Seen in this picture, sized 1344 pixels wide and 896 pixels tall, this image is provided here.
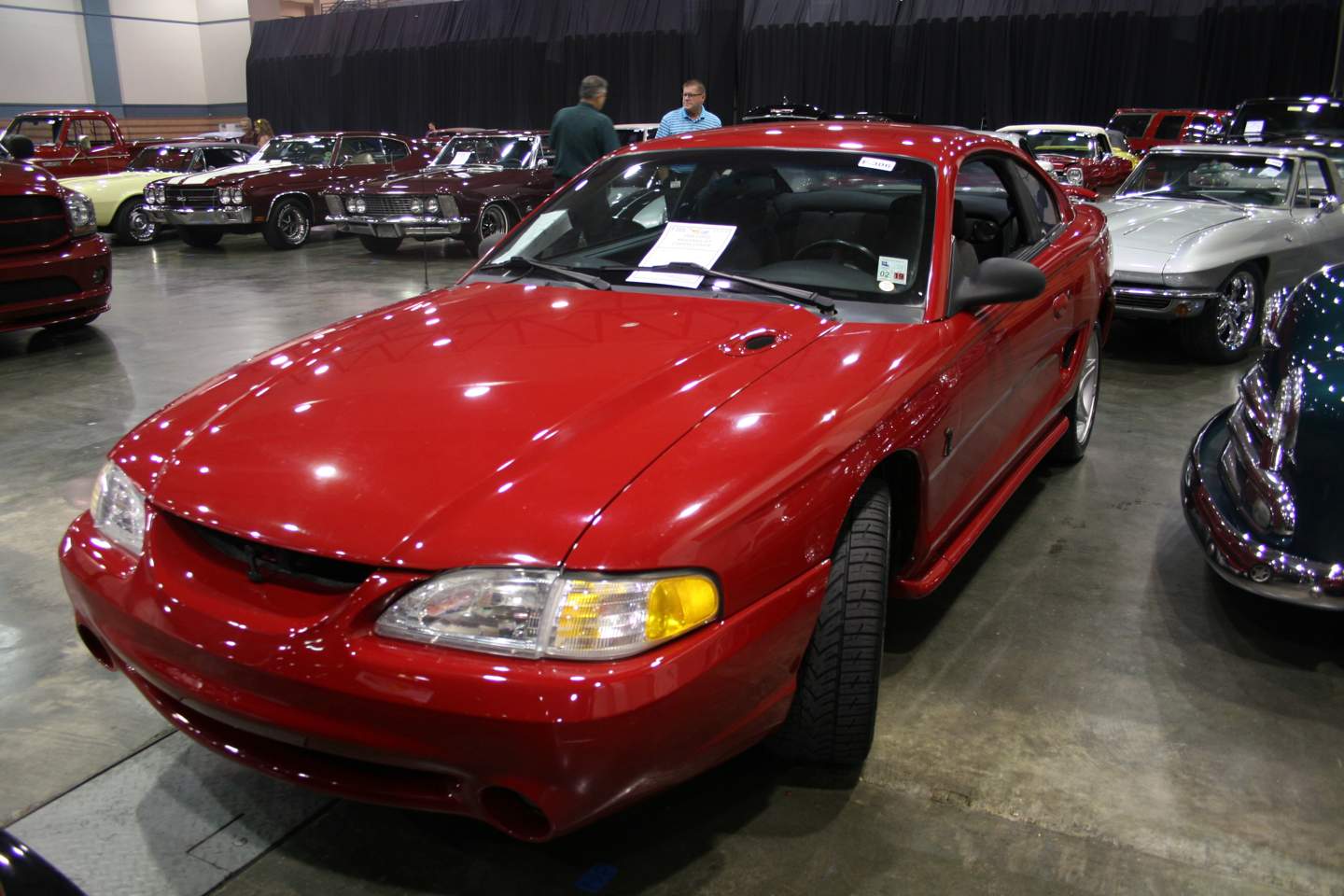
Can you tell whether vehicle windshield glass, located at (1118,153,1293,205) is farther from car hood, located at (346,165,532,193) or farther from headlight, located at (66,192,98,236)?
headlight, located at (66,192,98,236)

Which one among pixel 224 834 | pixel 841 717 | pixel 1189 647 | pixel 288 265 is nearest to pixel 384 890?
pixel 224 834

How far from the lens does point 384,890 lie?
1868 millimetres

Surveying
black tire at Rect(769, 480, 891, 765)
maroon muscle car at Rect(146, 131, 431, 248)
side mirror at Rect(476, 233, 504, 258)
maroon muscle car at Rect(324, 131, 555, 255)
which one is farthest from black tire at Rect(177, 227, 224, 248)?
black tire at Rect(769, 480, 891, 765)

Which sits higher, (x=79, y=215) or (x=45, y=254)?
(x=79, y=215)

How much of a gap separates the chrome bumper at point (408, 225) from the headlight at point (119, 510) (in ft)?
27.6

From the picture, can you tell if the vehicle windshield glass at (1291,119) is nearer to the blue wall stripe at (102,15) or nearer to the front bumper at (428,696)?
the front bumper at (428,696)

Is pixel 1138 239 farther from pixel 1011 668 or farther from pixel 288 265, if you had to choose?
pixel 288 265

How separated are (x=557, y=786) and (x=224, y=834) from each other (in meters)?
0.89

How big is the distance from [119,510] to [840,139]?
7.10 feet

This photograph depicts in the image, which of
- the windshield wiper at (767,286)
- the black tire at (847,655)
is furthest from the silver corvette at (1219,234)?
the black tire at (847,655)

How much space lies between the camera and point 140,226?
12109 millimetres

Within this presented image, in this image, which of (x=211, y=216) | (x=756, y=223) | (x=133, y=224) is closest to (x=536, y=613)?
(x=756, y=223)

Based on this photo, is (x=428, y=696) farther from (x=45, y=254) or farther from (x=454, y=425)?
(x=45, y=254)

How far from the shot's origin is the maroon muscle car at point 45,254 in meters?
5.94
